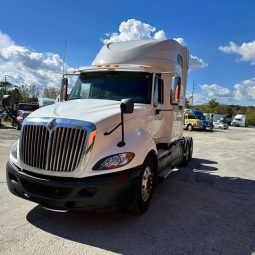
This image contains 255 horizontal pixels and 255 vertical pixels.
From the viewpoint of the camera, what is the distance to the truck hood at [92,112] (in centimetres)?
489

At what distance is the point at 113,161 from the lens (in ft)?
15.6

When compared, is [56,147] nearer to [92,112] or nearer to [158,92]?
[92,112]

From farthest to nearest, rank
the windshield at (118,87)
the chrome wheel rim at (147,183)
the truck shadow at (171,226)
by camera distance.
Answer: the windshield at (118,87), the chrome wheel rim at (147,183), the truck shadow at (171,226)

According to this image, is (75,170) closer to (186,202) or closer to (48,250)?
(48,250)

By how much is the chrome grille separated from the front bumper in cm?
20

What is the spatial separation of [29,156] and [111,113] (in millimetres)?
1429

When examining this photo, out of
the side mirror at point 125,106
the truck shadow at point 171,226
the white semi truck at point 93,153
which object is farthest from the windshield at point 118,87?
the truck shadow at point 171,226

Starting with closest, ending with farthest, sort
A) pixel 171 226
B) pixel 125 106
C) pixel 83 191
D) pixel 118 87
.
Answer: pixel 83 191, pixel 125 106, pixel 171 226, pixel 118 87

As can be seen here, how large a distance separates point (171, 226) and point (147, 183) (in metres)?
0.85

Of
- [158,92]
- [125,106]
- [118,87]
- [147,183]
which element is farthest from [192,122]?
[125,106]

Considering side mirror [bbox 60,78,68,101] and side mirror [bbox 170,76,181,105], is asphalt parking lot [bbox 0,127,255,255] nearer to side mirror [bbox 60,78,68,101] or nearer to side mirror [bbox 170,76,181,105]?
side mirror [bbox 170,76,181,105]

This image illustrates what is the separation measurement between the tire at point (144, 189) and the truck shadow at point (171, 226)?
0.20 m

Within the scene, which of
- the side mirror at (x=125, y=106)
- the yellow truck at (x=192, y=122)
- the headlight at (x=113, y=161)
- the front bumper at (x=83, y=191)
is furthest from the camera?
the yellow truck at (x=192, y=122)

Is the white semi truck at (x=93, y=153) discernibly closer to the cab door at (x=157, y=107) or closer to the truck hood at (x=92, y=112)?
the truck hood at (x=92, y=112)
